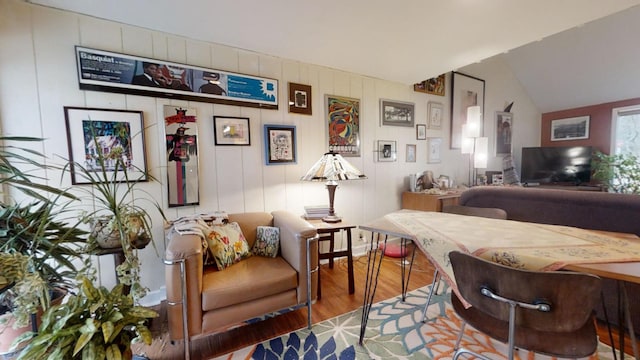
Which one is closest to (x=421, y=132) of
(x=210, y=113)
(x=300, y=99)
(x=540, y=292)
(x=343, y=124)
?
(x=343, y=124)

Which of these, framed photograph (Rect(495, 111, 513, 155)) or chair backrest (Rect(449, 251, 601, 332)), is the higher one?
framed photograph (Rect(495, 111, 513, 155))

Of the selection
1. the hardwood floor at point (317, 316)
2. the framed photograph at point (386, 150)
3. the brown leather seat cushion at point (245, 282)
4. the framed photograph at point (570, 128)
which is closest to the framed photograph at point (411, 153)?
the framed photograph at point (386, 150)

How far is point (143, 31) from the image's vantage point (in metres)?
1.93

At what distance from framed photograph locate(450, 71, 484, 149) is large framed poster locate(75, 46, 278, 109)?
2908 mm

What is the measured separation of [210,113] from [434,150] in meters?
3.11

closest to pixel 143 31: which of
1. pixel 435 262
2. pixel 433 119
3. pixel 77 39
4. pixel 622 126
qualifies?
pixel 77 39

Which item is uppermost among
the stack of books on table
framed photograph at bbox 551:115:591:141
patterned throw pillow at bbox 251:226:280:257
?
framed photograph at bbox 551:115:591:141

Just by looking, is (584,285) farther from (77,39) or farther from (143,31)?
(77,39)

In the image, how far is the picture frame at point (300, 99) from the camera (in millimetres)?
2580

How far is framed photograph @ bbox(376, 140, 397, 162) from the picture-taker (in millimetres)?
3223

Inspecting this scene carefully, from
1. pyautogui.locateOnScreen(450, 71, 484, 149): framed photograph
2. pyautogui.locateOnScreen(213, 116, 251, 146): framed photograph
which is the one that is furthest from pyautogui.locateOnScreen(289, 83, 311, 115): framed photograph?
pyautogui.locateOnScreen(450, 71, 484, 149): framed photograph

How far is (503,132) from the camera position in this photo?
4.69 meters

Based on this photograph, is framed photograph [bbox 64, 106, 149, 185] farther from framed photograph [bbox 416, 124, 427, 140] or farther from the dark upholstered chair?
framed photograph [bbox 416, 124, 427, 140]

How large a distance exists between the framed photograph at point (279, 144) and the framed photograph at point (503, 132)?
412 centimetres
